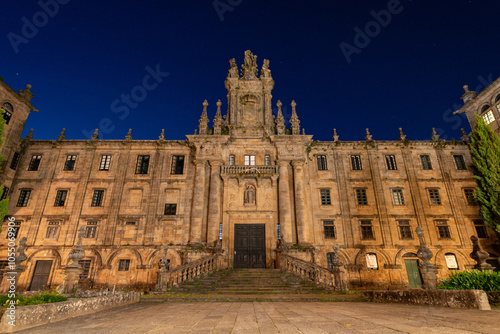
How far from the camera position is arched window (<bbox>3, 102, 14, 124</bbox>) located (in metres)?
25.7

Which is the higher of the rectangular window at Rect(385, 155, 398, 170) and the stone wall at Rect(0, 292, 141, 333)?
the rectangular window at Rect(385, 155, 398, 170)

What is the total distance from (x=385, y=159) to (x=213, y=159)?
1974cm

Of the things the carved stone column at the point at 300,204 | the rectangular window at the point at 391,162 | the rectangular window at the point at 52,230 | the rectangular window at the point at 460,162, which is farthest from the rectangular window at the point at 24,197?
the rectangular window at the point at 460,162

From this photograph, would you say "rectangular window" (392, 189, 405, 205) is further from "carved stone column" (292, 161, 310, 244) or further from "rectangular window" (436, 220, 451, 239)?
"carved stone column" (292, 161, 310, 244)

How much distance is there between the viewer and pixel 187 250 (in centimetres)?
2128

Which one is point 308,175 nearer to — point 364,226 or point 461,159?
point 364,226

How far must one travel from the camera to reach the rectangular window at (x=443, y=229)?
25.3m

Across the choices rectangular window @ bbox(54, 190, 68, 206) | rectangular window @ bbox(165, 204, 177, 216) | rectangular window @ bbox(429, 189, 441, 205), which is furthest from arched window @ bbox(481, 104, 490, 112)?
rectangular window @ bbox(54, 190, 68, 206)

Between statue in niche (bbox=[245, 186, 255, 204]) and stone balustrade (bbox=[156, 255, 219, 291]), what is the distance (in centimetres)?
653

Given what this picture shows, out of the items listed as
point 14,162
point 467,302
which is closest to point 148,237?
point 14,162

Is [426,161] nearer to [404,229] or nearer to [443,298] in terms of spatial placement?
[404,229]

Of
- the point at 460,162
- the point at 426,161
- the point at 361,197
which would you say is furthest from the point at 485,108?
the point at 361,197

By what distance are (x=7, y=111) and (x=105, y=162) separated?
35.7 feet

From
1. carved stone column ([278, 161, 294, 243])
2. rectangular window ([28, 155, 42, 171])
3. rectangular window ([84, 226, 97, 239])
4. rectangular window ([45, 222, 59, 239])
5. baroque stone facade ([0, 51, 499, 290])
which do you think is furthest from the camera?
rectangular window ([28, 155, 42, 171])
